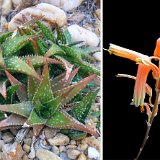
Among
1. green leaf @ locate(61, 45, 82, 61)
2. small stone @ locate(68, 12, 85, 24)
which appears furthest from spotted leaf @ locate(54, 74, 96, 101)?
small stone @ locate(68, 12, 85, 24)

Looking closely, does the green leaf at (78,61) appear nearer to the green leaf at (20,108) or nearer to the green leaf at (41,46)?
the green leaf at (41,46)

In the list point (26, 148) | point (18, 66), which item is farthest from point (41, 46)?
point (26, 148)

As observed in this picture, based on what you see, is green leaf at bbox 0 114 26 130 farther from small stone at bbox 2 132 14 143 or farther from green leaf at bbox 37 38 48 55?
green leaf at bbox 37 38 48 55

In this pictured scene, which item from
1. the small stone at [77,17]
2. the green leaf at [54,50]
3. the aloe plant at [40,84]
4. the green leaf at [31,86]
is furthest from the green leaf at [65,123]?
the small stone at [77,17]

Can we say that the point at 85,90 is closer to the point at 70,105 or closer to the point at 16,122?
the point at 70,105

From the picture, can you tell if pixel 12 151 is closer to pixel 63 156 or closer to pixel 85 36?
pixel 63 156
